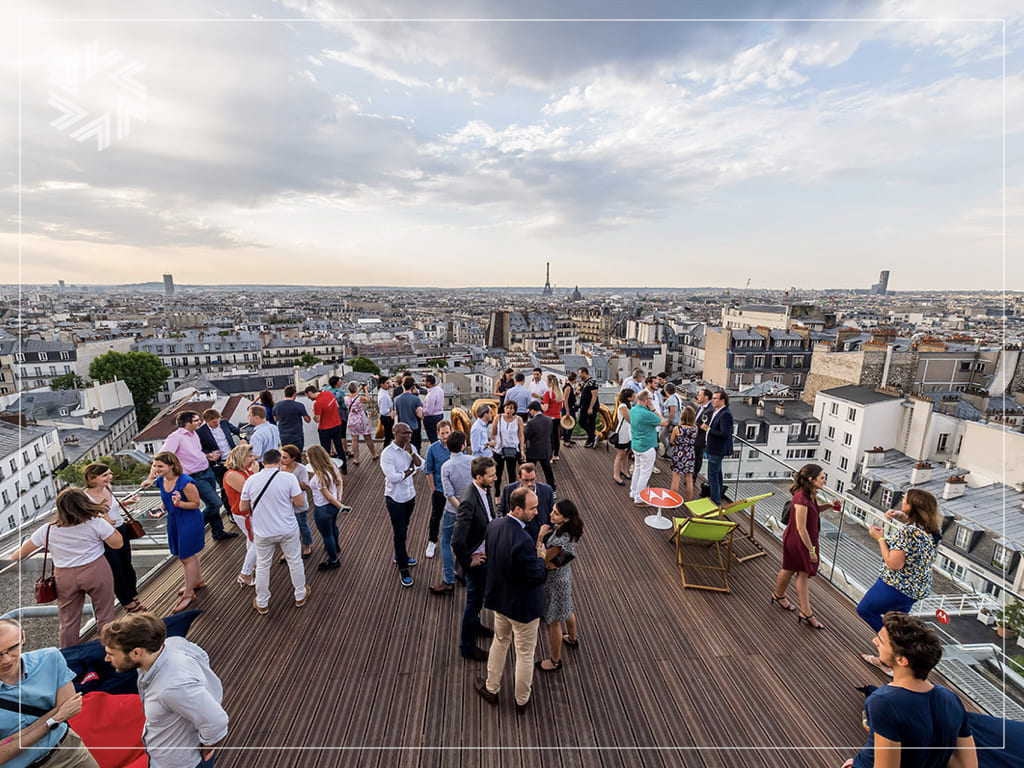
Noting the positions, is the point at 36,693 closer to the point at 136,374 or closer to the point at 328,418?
the point at 328,418

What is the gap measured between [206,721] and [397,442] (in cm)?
264

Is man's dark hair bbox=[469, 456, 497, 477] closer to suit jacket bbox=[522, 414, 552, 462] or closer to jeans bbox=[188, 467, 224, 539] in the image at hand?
suit jacket bbox=[522, 414, 552, 462]

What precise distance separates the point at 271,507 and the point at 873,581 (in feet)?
18.7

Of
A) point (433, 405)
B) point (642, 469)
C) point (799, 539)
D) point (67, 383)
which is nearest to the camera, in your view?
point (799, 539)

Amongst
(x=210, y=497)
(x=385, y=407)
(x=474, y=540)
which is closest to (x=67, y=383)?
(x=385, y=407)

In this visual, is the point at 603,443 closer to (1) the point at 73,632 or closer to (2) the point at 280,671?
(2) the point at 280,671

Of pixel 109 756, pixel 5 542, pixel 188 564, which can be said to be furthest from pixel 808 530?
pixel 5 542

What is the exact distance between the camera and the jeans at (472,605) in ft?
12.6

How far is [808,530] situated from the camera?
4.16m

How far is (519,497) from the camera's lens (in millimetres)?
3148

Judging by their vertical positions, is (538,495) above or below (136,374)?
above

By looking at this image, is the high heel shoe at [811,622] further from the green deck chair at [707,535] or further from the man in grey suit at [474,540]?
the man in grey suit at [474,540]

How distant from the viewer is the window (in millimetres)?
11258

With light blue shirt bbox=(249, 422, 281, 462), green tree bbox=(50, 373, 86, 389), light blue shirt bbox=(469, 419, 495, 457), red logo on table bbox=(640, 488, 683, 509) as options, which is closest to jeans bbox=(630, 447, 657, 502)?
red logo on table bbox=(640, 488, 683, 509)
